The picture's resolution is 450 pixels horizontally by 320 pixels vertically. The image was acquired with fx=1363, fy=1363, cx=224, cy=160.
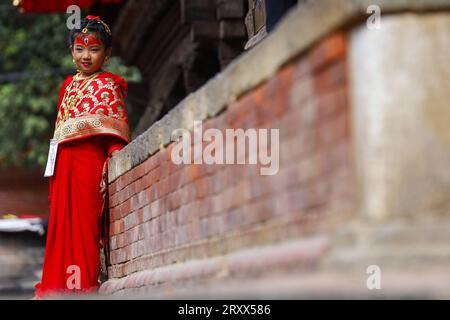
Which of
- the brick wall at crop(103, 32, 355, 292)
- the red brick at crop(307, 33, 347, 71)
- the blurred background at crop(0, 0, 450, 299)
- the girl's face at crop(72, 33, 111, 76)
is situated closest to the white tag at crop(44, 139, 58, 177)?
the girl's face at crop(72, 33, 111, 76)

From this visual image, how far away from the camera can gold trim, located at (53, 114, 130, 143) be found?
8.70 meters

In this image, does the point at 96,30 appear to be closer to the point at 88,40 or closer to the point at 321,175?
the point at 88,40

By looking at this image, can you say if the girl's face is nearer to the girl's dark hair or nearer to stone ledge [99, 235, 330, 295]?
the girl's dark hair

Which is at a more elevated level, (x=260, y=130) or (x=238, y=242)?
(x=260, y=130)

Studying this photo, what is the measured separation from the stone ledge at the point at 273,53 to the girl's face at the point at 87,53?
179 cm

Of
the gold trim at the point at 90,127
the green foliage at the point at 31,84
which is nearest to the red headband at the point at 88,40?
the gold trim at the point at 90,127

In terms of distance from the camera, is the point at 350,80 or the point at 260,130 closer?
the point at 350,80

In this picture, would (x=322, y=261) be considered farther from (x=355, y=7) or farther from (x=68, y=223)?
(x=68, y=223)

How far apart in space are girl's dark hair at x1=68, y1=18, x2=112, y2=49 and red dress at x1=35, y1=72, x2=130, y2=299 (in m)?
0.25

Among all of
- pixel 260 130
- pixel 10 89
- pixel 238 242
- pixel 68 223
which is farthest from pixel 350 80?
pixel 10 89

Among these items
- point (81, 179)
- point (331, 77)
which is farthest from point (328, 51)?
point (81, 179)

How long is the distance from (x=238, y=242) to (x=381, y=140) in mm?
1327

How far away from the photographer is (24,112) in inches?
970
